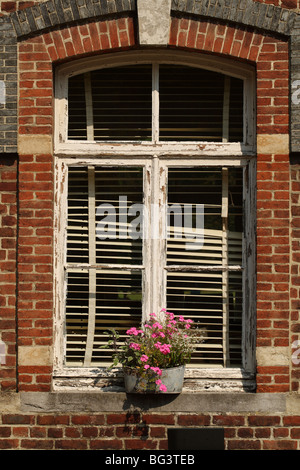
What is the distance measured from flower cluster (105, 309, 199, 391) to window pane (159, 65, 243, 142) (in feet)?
5.21

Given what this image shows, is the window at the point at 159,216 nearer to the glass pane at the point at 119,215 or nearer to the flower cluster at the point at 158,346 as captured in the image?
the glass pane at the point at 119,215

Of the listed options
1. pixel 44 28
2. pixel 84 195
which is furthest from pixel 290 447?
pixel 44 28

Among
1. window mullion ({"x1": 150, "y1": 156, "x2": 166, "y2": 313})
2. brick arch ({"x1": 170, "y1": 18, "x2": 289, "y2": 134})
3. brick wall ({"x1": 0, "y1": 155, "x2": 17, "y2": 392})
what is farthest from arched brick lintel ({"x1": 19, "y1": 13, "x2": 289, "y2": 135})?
window mullion ({"x1": 150, "y1": 156, "x2": 166, "y2": 313})

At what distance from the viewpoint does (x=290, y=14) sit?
16.4 feet

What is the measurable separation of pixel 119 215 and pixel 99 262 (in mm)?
447

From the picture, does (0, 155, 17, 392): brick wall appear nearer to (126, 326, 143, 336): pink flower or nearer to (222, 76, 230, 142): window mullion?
(126, 326, 143, 336): pink flower

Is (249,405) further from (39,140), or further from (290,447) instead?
(39,140)

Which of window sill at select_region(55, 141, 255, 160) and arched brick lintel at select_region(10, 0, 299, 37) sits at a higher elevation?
arched brick lintel at select_region(10, 0, 299, 37)

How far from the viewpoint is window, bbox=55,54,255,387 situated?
17.1 feet

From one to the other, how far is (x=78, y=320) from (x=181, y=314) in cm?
90

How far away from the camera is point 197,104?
532 cm

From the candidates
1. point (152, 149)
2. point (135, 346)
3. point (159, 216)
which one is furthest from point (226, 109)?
point (135, 346)

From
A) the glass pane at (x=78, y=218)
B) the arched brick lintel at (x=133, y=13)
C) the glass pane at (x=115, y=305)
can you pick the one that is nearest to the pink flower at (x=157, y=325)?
the glass pane at (x=115, y=305)

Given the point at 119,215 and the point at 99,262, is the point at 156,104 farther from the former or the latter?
the point at 99,262
